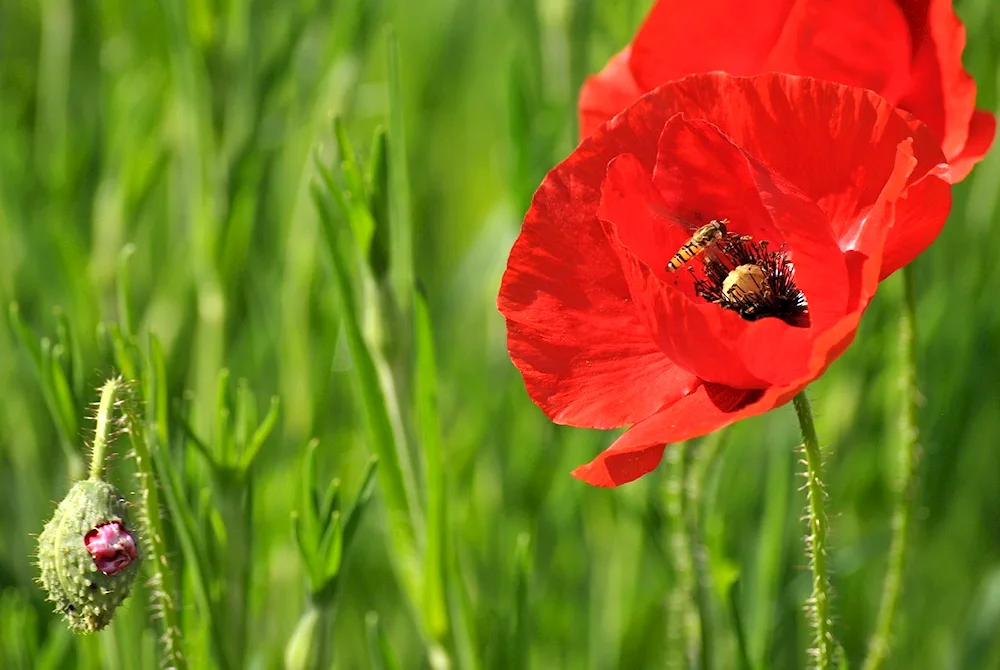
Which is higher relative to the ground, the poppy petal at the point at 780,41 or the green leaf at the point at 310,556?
the poppy petal at the point at 780,41

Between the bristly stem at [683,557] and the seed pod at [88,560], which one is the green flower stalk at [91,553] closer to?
the seed pod at [88,560]

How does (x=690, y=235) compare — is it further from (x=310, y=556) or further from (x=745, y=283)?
(x=310, y=556)

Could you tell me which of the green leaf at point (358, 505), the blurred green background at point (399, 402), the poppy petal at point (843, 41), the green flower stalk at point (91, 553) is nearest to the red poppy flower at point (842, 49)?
the poppy petal at point (843, 41)

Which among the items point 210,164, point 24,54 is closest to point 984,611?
point 210,164

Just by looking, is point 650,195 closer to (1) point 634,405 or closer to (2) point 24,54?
(1) point 634,405

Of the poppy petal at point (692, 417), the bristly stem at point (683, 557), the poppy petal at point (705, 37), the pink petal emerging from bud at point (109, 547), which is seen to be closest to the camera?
the poppy petal at point (692, 417)

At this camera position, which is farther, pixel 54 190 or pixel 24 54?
pixel 24 54
